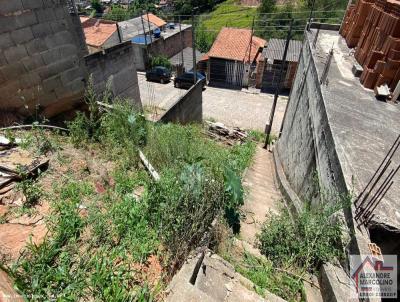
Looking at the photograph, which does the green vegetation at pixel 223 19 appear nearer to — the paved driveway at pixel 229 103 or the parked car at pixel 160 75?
the parked car at pixel 160 75

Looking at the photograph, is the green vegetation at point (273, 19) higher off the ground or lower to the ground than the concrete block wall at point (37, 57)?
lower

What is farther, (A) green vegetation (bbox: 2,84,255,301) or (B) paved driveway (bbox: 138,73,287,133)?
(B) paved driveway (bbox: 138,73,287,133)

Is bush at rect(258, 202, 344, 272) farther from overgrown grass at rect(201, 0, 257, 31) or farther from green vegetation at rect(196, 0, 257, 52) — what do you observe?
overgrown grass at rect(201, 0, 257, 31)

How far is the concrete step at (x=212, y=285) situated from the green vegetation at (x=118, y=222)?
0.72ft

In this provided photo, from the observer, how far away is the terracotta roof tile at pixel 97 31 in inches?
844

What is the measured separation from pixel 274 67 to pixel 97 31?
16658 millimetres

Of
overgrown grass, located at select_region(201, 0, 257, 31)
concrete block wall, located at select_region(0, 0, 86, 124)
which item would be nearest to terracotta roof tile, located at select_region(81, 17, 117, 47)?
concrete block wall, located at select_region(0, 0, 86, 124)

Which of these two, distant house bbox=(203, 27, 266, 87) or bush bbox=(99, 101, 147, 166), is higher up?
bush bbox=(99, 101, 147, 166)

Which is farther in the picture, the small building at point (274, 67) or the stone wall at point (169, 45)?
the stone wall at point (169, 45)

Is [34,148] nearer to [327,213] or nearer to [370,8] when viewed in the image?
[327,213]

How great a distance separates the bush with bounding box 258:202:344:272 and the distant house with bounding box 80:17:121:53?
21.7m

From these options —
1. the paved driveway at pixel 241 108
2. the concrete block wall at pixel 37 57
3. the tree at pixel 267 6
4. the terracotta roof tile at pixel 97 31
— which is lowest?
the paved driveway at pixel 241 108

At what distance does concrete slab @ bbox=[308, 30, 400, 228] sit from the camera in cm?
371

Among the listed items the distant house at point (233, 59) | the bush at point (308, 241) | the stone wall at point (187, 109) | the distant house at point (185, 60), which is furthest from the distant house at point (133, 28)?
the bush at point (308, 241)
